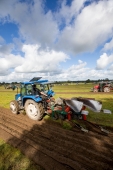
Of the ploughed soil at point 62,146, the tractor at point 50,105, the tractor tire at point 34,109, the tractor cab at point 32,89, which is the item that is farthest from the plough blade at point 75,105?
the tractor cab at point 32,89

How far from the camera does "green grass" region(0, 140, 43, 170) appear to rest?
11.8 ft

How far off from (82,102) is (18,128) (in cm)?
343

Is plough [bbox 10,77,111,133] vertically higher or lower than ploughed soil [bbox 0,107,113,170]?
higher

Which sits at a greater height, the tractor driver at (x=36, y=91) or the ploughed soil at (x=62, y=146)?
the tractor driver at (x=36, y=91)

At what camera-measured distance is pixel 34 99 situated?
23.8 feet

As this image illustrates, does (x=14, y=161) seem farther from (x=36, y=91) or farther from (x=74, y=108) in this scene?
(x=36, y=91)

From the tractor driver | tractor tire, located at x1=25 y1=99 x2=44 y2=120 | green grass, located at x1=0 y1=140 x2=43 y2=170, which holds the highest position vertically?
the tractor driver

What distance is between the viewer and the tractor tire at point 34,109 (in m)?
7.21

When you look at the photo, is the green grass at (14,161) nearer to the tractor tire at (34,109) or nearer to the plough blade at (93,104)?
the tractor tire at (34,109)

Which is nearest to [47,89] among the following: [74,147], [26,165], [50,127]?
[50,127]

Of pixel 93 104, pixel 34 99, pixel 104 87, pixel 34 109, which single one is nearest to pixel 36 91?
pixel 34 99

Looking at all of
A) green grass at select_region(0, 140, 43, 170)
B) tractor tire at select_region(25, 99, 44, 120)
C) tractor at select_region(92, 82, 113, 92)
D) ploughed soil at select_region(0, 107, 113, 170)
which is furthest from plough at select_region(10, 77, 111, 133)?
tractor at select_region(92, 82, 113, 92)

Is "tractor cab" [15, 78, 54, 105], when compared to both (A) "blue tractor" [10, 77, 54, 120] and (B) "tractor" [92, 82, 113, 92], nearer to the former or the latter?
(A) "blue tractor" [10, 77, 54, 120]

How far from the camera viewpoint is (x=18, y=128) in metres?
6.40
